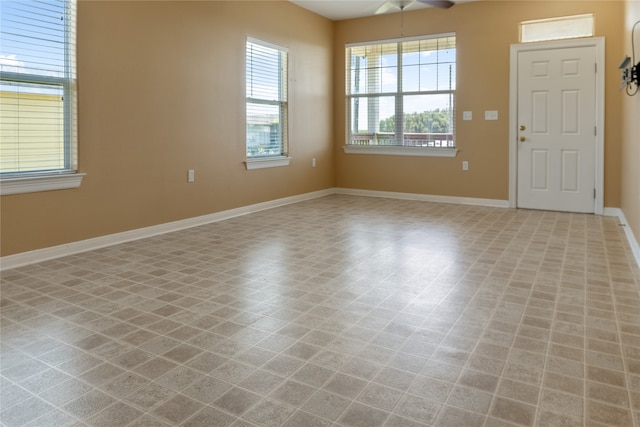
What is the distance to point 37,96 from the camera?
3869 millimetres

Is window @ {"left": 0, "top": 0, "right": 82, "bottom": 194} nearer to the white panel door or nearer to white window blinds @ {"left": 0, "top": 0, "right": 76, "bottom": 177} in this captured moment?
white window blinds @ {"left": 0, "top": 0, "right": 76, "bottom": 177}

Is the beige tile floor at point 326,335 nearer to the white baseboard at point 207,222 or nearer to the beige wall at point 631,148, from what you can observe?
the white baseboard at point 207,222

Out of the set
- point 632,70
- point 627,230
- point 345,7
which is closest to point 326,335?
point 632,70

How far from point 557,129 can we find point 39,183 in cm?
581

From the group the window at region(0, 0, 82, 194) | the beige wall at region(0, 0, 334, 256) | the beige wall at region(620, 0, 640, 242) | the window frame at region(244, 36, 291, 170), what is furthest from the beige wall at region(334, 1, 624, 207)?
the window at region(0, 0, 82, 194)

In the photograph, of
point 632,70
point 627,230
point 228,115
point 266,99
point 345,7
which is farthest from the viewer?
point 345,7

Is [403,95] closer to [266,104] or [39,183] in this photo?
[266,104]

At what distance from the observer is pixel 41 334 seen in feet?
8.25

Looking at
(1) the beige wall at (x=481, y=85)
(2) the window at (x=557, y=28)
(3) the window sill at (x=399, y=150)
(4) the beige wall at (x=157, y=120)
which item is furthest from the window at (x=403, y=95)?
(4) the beige wall at (x=157, y=120)

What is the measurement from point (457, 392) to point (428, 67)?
6.05 meters

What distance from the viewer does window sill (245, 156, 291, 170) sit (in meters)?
6.18

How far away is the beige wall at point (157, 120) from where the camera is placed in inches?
163

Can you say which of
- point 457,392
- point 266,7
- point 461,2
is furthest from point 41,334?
point 461,2

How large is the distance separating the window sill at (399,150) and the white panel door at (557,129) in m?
1.04
